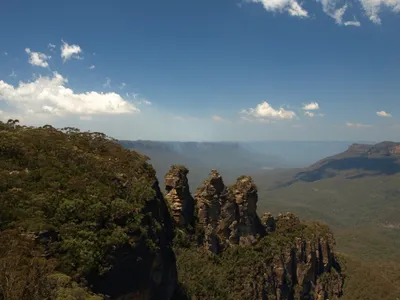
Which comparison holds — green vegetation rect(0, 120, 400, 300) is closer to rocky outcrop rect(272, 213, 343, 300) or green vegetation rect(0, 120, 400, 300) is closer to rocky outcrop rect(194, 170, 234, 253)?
rocky outcrop rect(194, 170, 234, 253)

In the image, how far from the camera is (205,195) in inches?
2675

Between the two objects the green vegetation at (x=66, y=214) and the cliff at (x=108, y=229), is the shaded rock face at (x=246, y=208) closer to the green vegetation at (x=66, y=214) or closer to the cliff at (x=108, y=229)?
the cliff at (x=108, y=229)

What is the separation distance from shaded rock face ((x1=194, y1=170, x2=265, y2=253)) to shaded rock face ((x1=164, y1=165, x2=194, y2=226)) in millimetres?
4810

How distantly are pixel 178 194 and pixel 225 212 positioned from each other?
13593mm

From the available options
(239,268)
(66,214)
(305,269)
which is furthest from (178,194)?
(305,269)

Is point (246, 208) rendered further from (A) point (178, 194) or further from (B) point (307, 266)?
(B) point (307, 266)

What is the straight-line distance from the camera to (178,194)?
61625mm

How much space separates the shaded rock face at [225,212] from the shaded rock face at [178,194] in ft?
15.8

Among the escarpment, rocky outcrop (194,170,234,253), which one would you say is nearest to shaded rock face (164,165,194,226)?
the escarpment

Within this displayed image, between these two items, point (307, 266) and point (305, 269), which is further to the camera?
point (307, 266)

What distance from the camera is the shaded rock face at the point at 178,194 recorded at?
60750 millimetres

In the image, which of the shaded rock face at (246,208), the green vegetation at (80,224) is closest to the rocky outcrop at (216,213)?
the shaded rock face at (246,208)

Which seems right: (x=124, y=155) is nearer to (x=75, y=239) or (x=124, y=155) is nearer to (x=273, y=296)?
(x=75, y=239)

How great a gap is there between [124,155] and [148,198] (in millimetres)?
11416
